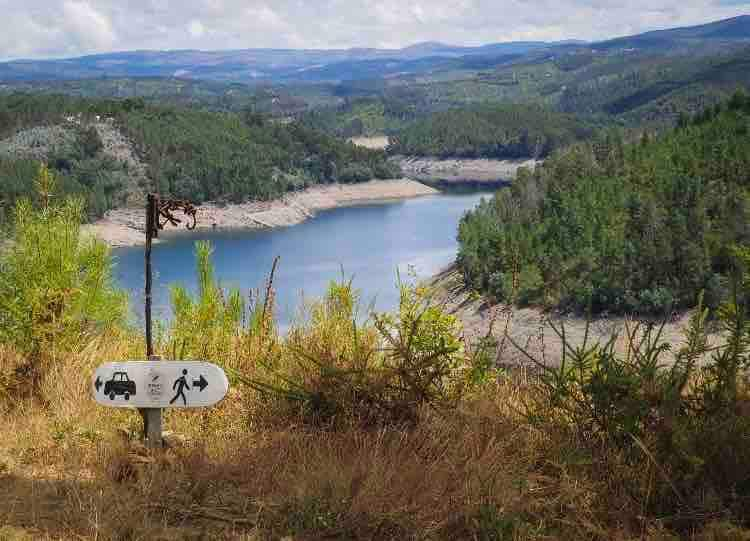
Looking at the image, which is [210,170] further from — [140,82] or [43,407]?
[140,82]

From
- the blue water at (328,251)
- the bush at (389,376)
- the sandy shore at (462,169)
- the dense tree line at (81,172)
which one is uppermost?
the bush at (389,376)

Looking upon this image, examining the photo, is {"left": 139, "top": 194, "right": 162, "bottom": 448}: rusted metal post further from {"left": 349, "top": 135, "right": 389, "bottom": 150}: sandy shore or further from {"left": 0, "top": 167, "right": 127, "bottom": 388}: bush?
{"left": 349, "top": 135, "right": 389, "bottom": 150}: sandy shore

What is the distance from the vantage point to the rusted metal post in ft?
9.78

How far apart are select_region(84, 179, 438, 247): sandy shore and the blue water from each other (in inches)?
63.2

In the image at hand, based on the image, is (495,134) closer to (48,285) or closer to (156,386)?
(48,285)

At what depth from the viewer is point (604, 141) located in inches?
1906

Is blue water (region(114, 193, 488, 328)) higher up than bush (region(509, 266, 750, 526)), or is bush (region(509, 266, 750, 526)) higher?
bush (region(509, 266, 750, 526))

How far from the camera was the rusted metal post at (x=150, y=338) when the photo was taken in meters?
2.98

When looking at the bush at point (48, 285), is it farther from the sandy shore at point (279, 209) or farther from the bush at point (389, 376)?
the sandy shore at point (279, 209)

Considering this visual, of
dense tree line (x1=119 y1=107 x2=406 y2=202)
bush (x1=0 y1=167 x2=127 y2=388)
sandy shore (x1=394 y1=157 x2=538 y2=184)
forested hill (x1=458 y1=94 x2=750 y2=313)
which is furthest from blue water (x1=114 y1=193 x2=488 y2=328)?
bush (x1=0 y1=167 x2=127 y2=388)

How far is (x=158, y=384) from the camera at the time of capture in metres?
2.93

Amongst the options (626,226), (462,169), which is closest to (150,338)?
(626,226)

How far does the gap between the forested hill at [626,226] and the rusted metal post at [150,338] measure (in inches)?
755

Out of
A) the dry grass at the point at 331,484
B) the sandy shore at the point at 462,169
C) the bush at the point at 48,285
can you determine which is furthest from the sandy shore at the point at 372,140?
the dry grass at the point at 331,484
